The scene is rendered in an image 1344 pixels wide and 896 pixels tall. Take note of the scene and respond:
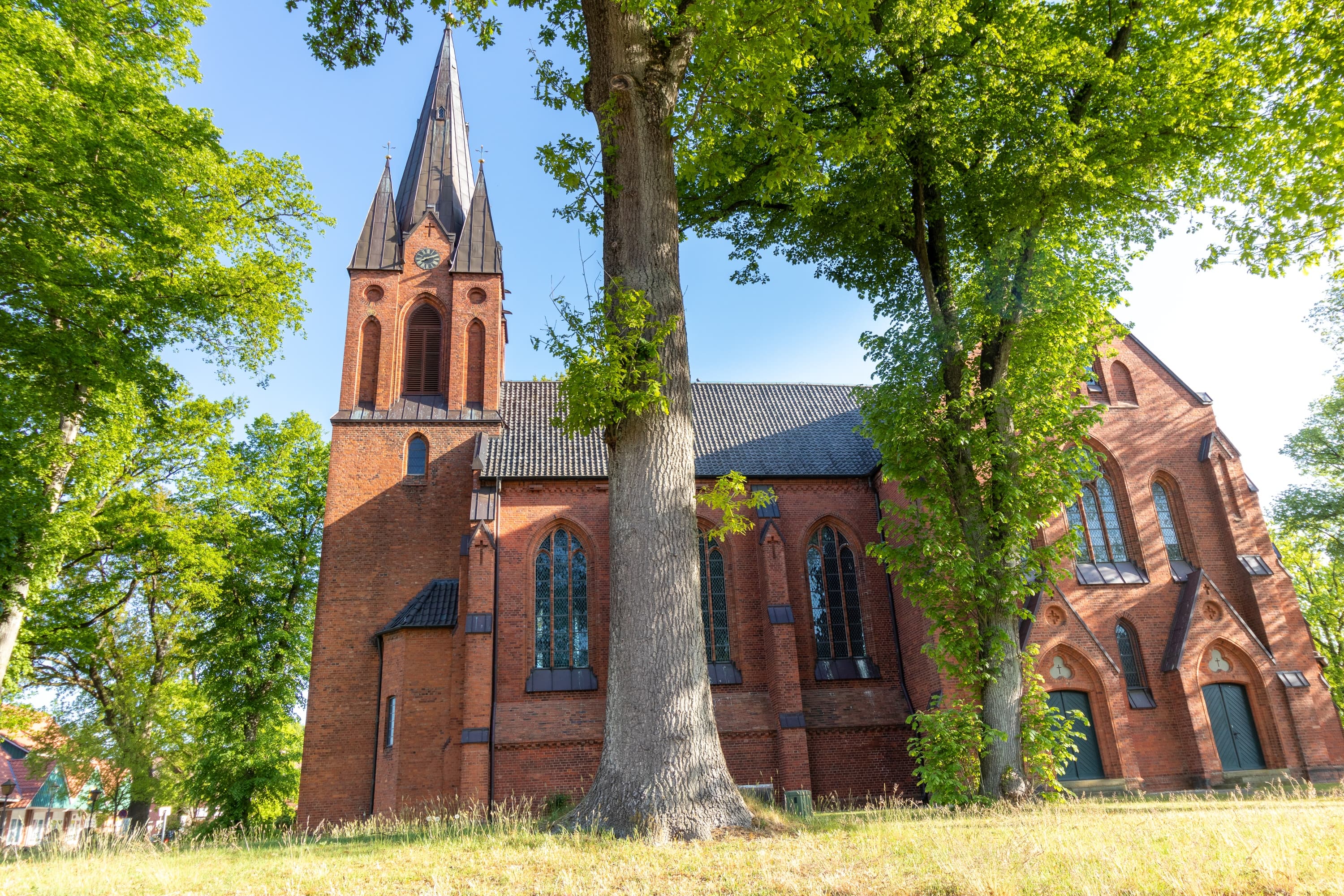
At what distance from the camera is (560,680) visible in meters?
18.8

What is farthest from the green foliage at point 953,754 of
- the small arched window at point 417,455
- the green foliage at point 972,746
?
the small arched window at point 417,455

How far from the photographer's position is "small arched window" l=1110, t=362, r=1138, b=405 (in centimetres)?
2031

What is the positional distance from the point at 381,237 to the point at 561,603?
485 inches

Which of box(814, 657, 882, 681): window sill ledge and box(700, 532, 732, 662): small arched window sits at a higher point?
box(700, 532, 732, 662): small arched window

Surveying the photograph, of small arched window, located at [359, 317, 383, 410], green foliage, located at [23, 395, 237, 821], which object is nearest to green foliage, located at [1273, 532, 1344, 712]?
small arched window, located at [359, 317, 383, 410]

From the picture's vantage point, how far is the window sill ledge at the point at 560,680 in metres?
18.6

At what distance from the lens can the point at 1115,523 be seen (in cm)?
1931

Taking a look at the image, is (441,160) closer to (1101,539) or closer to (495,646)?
(495,646)

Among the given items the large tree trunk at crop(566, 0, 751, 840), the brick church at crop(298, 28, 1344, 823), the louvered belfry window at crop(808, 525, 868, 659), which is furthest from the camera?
the louvered belfry window at crop(808, 525, 868, 659)

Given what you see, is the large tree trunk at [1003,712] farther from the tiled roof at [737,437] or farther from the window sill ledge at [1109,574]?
the tiled roof at [737,437]

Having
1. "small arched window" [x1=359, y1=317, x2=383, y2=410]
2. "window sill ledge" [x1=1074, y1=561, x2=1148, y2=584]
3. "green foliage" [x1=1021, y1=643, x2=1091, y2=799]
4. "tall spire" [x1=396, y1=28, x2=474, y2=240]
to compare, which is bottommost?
"green foliage" [x1=1021, y1=643, x2=1091, y2=799]

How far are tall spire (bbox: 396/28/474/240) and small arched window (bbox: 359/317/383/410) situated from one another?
11.0 feet

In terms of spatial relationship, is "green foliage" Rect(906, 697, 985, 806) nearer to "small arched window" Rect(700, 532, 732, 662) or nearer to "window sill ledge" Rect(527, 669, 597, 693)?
"small arched window" Rect(700, 532, 732, 662)

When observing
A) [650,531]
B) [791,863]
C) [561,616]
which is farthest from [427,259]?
[791,863]
